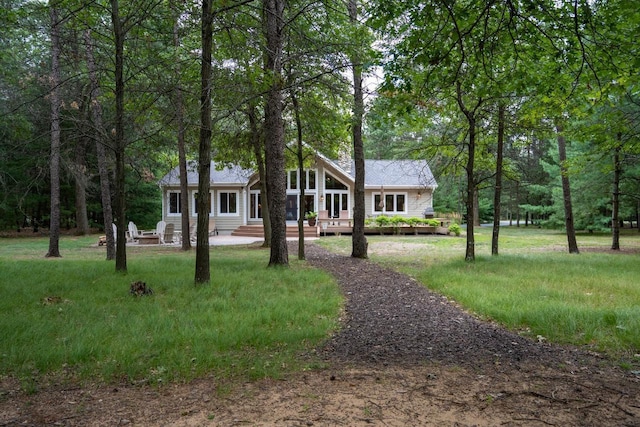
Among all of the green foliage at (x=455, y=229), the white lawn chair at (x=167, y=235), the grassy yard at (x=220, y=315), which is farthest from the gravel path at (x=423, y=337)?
the green foliage at (x=455, y=229)

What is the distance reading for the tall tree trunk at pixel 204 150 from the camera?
7.25 meters

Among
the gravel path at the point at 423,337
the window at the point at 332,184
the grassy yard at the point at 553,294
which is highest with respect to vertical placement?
the window at the point at 332,184

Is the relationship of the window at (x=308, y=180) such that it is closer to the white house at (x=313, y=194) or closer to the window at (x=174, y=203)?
the white house at (x=313, y=194)

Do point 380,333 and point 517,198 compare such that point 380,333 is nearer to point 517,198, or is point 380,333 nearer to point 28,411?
point 28,411

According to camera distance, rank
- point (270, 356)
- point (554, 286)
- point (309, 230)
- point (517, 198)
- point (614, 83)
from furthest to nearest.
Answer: point (517, 198) → point (309, 230) → point (554, 286) → point (614, 83) → point (270, 356)

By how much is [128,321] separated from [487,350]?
4097 millimetres

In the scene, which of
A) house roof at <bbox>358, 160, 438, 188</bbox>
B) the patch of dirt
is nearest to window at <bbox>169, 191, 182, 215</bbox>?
house roof at <bbox>358, 160, 438, 188</bbox>

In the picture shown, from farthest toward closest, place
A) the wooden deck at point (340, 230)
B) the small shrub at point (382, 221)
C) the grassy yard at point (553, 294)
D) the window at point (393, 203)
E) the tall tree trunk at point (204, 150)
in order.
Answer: the window at point (393, 203) < the small shrub at point (382, 221) < the wooden deck at point (340, 230) < the tall tree trunk at point (204, 150) < the grassy yard at point (553, 294)

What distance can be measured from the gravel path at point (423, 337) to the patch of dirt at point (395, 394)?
0.9 inches

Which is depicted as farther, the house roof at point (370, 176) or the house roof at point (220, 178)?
the house roof at point (370, 176)

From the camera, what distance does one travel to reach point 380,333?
16.1ft

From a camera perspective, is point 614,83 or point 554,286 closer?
point 614,83

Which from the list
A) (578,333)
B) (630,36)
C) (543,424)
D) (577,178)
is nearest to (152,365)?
(543,424)

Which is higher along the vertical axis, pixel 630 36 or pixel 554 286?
pixel 630 36
